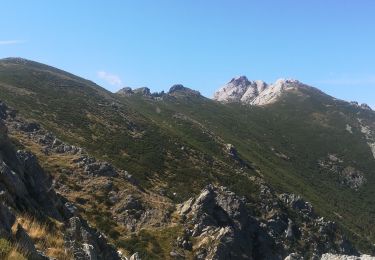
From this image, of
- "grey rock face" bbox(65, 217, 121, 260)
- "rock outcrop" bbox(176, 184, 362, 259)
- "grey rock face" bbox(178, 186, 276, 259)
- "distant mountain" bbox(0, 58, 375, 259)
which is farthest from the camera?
"rock outcrop" bbox(176, 184, 362, 259)

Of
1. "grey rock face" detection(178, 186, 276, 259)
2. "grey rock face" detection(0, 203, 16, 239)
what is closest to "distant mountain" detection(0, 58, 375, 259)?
"grey rock face" detection(0, 203, 16, 239)

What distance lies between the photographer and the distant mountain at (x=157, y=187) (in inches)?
921

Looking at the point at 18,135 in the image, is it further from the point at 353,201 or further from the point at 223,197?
the point at 353,201

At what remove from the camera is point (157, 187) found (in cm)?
7862

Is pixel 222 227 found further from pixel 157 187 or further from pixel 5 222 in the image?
pixel 5 222

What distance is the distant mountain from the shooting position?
23391mm

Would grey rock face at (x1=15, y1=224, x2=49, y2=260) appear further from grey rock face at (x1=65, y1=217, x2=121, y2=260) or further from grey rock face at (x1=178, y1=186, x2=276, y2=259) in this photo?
grey rock face at (x1=178, y1=186, x2=276, y2=259)

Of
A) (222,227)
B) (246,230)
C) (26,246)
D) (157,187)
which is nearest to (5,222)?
(26,246)

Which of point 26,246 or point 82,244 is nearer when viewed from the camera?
point 26,246

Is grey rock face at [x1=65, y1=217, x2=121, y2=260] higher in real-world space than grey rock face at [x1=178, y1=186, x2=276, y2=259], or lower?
higher

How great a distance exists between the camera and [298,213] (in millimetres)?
92062

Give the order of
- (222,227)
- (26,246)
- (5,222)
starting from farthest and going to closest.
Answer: (222,227), (5,222), (26,246)

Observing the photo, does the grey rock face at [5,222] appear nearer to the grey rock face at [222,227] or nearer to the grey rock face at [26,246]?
the grey rock face at [26,246]

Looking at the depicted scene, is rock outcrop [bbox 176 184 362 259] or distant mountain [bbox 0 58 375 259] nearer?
distant mountain [bbox 0 58 375 259]
